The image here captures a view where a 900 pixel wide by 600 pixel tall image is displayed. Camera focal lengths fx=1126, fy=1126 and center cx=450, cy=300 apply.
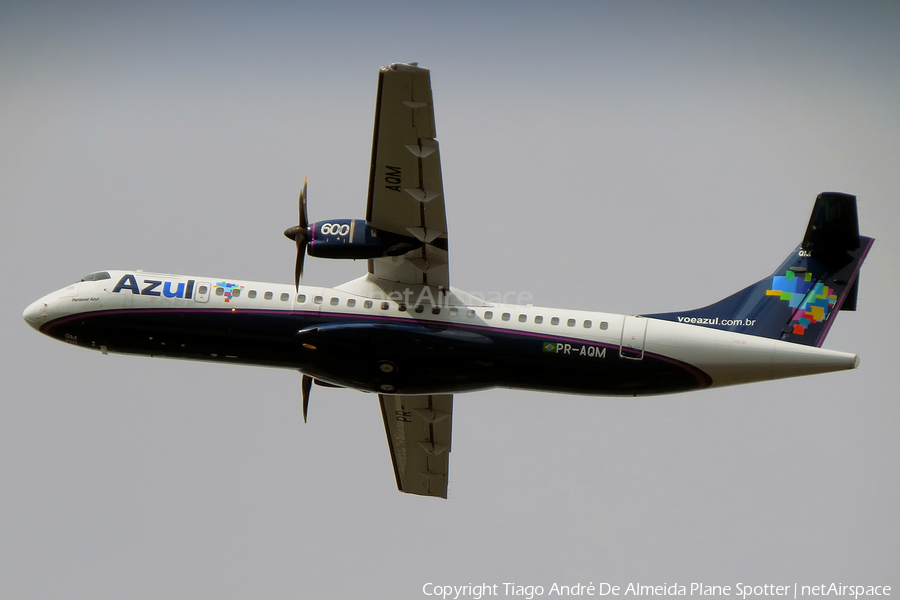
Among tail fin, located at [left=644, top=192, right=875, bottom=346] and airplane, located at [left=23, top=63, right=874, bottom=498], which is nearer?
airplane, located at [left=23, top=63, right=874, bottom=498]

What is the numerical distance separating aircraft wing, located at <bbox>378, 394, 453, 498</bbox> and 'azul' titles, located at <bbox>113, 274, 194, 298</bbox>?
608 centimetres

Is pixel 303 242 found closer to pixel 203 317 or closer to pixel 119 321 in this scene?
pixel 203 317

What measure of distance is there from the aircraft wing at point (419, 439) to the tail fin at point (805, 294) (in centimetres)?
697

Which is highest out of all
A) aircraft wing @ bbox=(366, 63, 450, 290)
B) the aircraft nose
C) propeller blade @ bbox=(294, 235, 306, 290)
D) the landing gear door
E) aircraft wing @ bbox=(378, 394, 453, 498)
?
aircraft wing @ bbox=(366, 63, 450, 290)

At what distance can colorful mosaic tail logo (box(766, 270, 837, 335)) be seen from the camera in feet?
92.0

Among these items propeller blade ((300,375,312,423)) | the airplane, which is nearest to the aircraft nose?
the airplane

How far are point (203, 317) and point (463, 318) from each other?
6657 mm

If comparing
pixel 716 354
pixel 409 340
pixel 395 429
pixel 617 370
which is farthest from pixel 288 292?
pixel 716 354

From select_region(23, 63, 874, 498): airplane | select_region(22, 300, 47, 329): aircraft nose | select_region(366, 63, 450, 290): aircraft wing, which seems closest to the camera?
select_region(366, 63, 450, 290): aircraft wing

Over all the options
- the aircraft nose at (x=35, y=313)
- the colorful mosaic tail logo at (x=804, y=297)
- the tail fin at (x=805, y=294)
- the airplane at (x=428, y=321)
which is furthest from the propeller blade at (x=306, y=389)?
the colorful mosaic tail logo at (x=804, y=297)

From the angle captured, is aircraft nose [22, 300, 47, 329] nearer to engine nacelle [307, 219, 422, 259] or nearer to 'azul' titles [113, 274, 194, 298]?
'azul' titles [113, 274, 194, 298]

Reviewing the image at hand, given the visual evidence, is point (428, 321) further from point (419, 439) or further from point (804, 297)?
point (804, 297)

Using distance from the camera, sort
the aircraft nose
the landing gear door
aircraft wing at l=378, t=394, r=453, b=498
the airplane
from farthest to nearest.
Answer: aircraft wing at l=378, t=394, r=453, b=498
the aircraft nose
the landing gear door
the airplane

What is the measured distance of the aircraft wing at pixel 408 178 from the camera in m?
25.0
